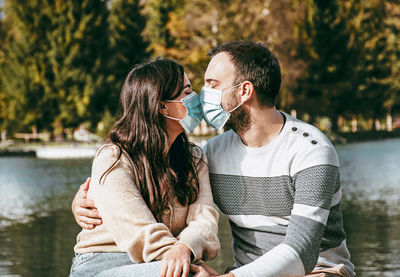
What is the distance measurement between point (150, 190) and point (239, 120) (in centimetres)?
61

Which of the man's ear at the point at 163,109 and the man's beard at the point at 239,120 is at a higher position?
the man's ear at the point at 163,109

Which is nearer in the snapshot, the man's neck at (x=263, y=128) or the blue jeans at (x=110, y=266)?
the blue jeans at (x=110, y=266)

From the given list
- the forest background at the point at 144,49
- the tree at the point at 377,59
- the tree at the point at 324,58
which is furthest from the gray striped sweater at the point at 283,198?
the tree at the point at 377,59

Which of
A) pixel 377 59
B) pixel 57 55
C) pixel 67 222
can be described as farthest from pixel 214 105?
pixel 377 59

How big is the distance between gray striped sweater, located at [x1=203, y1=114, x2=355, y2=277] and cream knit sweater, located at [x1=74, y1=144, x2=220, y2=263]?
0.19 meters

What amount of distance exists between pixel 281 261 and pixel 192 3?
37.8 m

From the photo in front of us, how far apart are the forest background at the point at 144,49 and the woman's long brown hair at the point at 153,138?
33.0 metres

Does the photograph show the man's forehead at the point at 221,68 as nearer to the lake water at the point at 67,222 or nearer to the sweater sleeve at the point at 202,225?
the sweater sleeve at the point at 202,225

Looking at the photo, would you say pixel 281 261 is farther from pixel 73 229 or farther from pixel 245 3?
pixel 245 3

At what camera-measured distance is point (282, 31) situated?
4069 centimetres

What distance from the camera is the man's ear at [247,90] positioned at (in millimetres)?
3496

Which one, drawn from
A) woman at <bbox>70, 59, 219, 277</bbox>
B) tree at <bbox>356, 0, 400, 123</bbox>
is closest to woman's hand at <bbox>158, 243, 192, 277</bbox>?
woman at <bbox>70, 59, 219, 277</bbox>

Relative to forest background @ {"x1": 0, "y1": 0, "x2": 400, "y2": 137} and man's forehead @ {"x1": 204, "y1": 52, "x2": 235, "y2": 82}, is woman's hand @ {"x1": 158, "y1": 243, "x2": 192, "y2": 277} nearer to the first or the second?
man's forehead @ {"x1": 204, "y1": 52, "x2": 235, "y2": 82}

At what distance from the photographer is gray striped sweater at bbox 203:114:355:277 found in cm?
302
